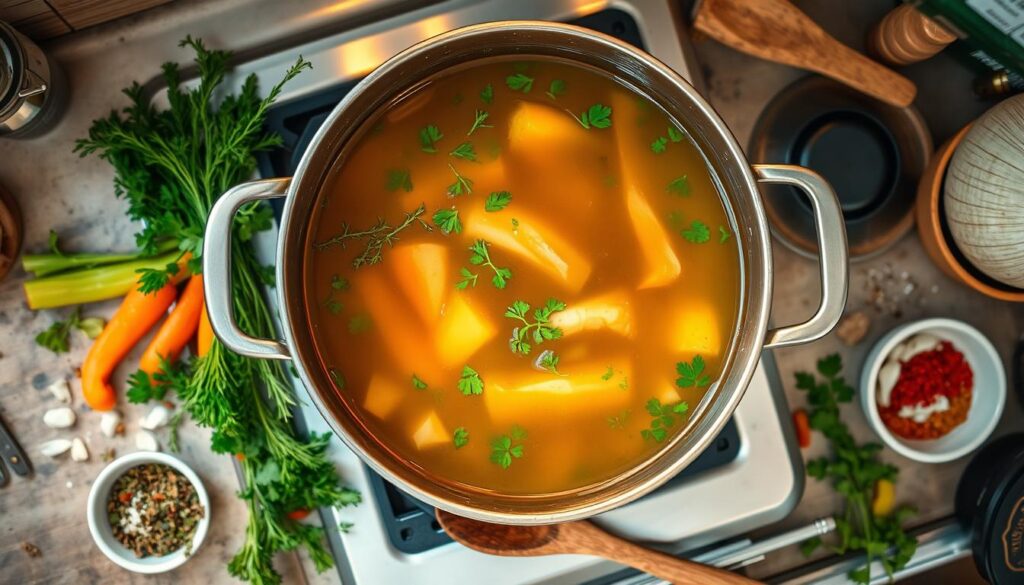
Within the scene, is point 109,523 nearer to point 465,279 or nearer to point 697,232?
point 465,279

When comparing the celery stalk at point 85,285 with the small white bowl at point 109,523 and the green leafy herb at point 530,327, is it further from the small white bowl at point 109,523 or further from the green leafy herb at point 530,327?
the green leafy herb at point 530,327

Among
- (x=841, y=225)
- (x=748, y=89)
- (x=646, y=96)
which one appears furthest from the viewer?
(x=748, y=89)

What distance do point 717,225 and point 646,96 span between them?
0.62ft

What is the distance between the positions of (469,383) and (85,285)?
639mm

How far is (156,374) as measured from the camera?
4.03 ft

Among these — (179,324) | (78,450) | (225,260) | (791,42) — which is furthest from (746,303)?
(78,450)

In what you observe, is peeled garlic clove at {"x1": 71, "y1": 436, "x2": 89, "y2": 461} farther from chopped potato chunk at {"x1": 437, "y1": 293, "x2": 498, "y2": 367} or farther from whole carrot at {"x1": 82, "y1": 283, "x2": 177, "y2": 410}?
chopped potato chunk at {"x1": 437, "y1": 293, "x2": 498, "y2": 367}

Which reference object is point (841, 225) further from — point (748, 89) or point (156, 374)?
point (156, 374)

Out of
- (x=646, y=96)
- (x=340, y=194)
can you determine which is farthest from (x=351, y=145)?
(x=646, y=96)

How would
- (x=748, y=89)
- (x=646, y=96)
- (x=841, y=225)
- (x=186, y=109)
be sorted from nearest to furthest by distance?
(x=841, y=225) → (x=646, y=96) → (x=186, y=109) → (x=748, y=89)

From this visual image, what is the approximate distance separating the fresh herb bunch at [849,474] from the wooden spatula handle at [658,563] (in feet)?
0.73

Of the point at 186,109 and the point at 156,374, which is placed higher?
the point at 186,109

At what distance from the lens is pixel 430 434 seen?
1.05m

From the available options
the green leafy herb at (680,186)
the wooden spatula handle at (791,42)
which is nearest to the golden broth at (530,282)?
the green leafy herb at (680,186)
